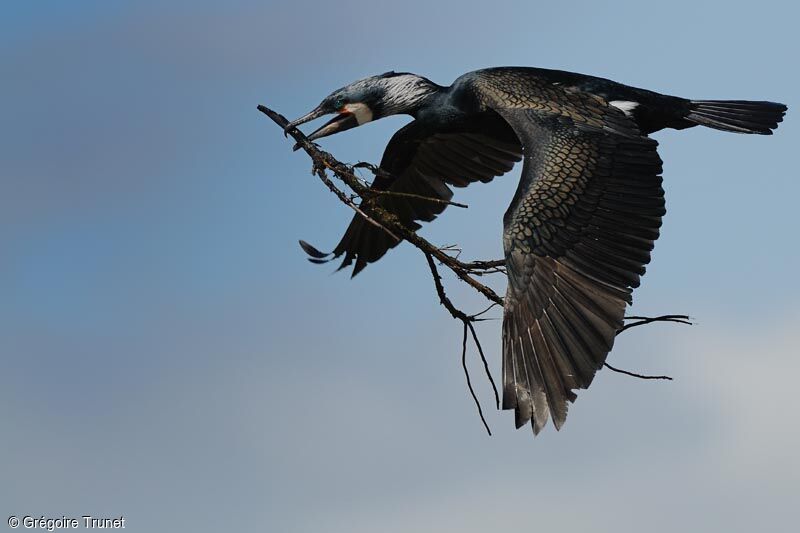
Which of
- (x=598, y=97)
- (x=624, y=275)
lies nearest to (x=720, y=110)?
(x=598, y=97)

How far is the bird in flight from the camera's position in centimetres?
597

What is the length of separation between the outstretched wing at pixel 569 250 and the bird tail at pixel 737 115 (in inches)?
37.5

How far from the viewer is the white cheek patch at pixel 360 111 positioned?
7906 millimetres

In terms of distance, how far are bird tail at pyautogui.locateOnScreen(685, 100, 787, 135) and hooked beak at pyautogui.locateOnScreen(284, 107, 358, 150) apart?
2.15m

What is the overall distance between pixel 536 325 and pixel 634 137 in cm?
143

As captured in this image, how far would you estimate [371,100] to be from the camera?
7.94 metres

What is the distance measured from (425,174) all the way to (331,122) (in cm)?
116

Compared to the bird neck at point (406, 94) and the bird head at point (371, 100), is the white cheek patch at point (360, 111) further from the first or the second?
the bird neck at point (406, 94)

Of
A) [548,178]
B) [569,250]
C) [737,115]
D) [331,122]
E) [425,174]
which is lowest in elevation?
[569,250]

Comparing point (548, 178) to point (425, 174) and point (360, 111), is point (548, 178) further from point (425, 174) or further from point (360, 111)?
point (425, 174)

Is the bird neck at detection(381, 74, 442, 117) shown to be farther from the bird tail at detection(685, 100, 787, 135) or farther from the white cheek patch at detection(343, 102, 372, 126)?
the bird tail at detection(685, 100, 787, 135)

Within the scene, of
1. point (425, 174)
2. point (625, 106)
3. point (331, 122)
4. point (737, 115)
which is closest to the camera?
point (625, 106)

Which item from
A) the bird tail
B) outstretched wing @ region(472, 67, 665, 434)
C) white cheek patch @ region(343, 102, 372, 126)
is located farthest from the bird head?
the bird tail

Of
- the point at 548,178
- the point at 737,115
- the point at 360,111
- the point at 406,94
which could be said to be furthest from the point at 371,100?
the point at 737,115
